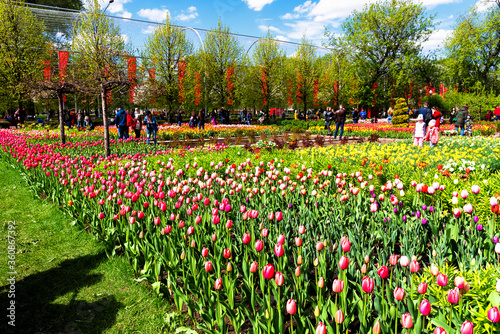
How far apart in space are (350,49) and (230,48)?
447 inches

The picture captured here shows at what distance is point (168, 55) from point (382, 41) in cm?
1912

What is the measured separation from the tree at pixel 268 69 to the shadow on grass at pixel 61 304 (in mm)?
29037

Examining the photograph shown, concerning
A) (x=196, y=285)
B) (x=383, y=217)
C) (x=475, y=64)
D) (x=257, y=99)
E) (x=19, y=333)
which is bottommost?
(x=19, y=333)

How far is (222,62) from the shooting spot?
30375mm

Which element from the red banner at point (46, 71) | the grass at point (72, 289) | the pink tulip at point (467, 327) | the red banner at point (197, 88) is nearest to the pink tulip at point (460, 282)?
the pink tulip at point (467, 327)

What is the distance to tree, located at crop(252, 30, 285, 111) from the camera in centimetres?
3075

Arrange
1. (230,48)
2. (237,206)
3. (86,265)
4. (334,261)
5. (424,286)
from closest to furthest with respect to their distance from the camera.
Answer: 1. (424,286)
2. (334,261)
3. (86,265)
4. (237,206)
5. (230,48)

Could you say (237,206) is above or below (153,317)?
above

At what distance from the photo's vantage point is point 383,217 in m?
3.40

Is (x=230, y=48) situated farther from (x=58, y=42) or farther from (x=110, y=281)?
(x=110, y=281)

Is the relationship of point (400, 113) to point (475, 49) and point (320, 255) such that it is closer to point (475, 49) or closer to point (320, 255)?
point (475, 49)

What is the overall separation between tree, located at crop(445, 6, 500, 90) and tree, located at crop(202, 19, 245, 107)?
881 inches

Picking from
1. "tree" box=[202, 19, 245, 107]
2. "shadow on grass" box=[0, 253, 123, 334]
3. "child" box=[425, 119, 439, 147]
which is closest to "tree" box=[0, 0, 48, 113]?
"tree" box=[202, 19, 245, 107]

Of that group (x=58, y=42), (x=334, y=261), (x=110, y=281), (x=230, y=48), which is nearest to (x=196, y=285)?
(x=334, y=261)
